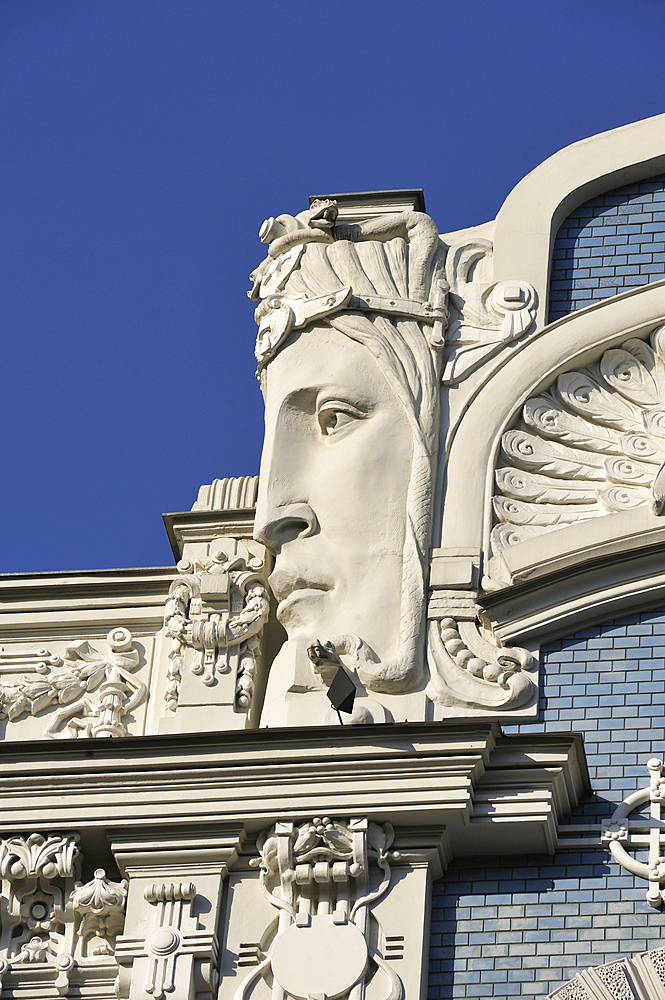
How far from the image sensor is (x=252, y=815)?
9.41 metres

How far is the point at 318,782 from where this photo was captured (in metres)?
9.40

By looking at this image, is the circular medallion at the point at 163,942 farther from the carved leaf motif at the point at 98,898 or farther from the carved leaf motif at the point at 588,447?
the carved leaf motif at the point at 588,447

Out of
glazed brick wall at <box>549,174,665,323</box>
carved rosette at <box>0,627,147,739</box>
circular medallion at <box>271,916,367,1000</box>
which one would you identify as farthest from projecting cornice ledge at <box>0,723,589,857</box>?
glazed brick wall at <box>549,174,665,323</box>

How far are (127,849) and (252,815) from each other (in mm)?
555

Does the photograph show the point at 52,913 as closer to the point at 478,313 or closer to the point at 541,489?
the point at 541,489

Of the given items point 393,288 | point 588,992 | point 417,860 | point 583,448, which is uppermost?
point 393,288

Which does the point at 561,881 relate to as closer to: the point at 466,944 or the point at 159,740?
the point at 466,944

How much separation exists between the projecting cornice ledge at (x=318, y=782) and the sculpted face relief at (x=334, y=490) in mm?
665

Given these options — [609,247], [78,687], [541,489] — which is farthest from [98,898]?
[609,247]

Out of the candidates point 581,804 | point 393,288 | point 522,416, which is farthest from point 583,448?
point 581,804

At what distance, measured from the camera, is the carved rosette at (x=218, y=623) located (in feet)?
33.3

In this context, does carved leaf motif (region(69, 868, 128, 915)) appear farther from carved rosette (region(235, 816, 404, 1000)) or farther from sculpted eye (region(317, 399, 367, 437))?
sculpted eye (region(317, 399, 367, 437))

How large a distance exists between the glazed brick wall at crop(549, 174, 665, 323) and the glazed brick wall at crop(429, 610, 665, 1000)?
192cm

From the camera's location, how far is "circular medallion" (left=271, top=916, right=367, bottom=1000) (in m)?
8.97
